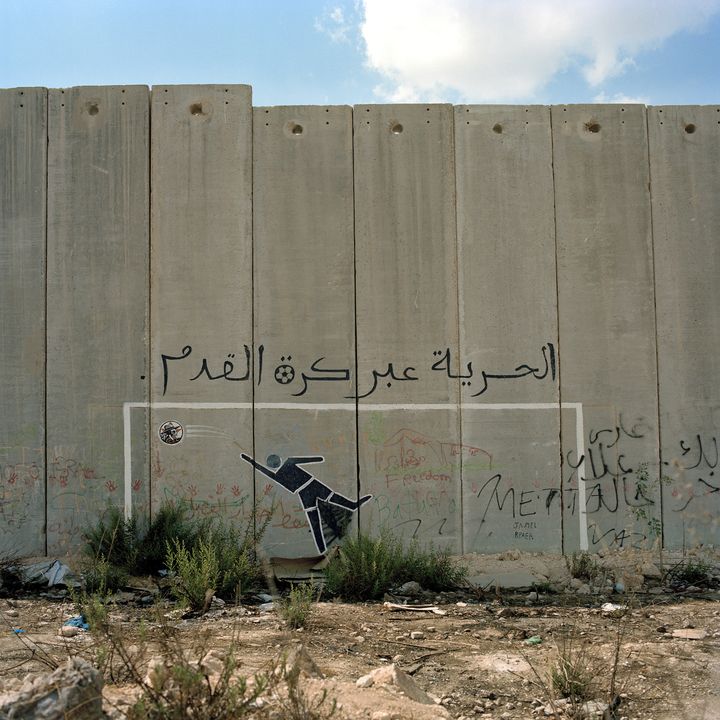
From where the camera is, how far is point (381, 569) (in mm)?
6324

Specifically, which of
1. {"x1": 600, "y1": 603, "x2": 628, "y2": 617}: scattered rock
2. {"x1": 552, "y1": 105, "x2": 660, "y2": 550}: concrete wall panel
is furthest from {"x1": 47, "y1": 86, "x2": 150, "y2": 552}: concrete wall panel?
{"x1": 600, "y1": 603, "x2": 628, "y2": 617}: scattered rock

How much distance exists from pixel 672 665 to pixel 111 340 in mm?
5245

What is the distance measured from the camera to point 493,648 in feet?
16.4

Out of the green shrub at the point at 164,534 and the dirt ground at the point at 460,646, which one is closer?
the dirt ground at the point at 460,646

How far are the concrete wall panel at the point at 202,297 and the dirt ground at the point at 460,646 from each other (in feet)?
5.10

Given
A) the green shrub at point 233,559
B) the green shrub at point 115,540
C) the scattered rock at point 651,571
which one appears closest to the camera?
the green shrub at point 233,559

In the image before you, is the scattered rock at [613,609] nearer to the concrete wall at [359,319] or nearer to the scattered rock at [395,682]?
the concrete wall at [359,319]

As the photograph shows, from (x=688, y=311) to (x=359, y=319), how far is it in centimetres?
304

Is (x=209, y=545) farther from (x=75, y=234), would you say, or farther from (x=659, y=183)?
(x=659, y=183)

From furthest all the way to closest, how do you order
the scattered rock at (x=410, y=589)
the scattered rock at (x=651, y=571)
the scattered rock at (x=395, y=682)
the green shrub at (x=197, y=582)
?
the scattered rock at (x=651, y=571) < the scattered rock at (x=410, y=589) < the green shrub at (x=197, y=582) < the scattered rock at (x=395, y=682)

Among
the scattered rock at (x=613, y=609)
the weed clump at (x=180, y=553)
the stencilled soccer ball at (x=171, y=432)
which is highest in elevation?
the stencilled soccer ball at (x=171, y=432)

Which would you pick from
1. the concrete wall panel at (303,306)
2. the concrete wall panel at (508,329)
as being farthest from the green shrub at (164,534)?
the concrete wall panel at (508,329)


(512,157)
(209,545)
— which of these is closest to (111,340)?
(209,545)

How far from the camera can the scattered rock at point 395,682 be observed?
3.82 m
